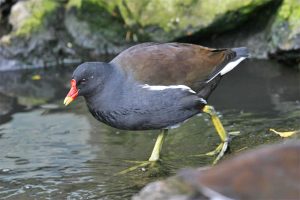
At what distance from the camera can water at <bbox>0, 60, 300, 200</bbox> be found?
5.38 m

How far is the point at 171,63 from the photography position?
5.52 meters

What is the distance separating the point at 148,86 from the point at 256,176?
96.6 inches

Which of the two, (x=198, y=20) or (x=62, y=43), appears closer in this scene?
(x=198, y=20)

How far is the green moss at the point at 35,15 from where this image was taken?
29.8 feet

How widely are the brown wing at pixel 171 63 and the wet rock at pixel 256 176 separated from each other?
7.66ft

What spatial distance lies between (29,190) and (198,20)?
401 centimetres

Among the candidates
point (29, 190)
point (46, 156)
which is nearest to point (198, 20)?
point (46, 156)

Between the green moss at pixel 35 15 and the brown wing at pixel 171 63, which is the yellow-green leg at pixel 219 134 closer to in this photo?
the brown wing at pixel 171 63

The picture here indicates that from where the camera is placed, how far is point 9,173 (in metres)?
5.68

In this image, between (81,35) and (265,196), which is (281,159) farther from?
(81,35)

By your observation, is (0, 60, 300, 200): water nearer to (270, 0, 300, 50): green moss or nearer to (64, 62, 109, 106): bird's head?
(270, 0, 300, 50): green moss

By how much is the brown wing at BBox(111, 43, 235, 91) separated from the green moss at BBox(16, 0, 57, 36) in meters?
3.78

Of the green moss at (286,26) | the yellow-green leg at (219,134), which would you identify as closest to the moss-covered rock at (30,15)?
the green moss at (286,26)

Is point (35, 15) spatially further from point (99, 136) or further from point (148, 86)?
point (148, 86)
